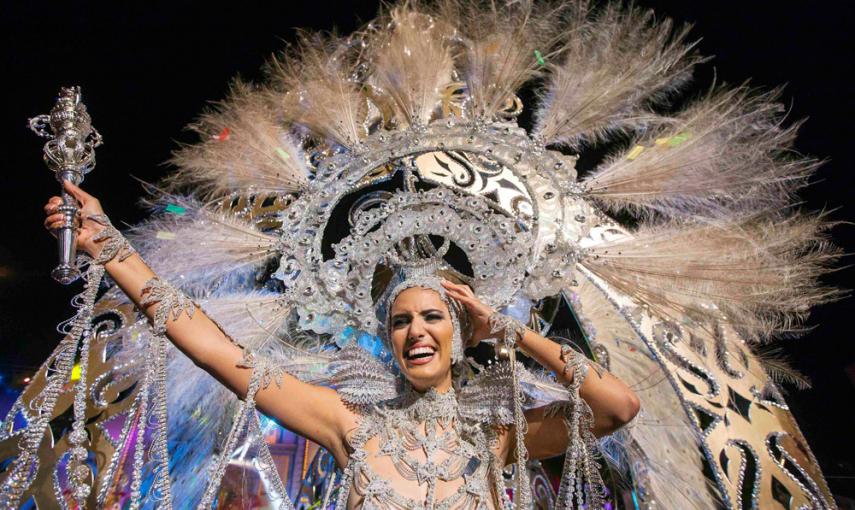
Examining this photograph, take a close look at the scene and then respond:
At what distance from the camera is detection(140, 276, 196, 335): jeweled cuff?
168cm

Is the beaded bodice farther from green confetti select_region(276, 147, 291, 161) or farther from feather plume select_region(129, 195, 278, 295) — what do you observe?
green confetti select_region(276, 147, 291, 161)

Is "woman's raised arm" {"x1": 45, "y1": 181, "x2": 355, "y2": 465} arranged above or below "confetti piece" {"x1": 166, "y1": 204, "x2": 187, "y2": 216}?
below

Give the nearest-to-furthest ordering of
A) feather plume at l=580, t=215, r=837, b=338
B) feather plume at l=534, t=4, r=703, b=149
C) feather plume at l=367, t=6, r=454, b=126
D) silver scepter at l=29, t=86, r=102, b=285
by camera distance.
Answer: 1. silver scepter at l=29, t=86, r=102, b=285
2. feather plume at l=580, t=215, r=837, b=338
3. feather plume at l=534, t=4, r=703, b=149
4. feather plume at l=367, t=6, r=454, b=126

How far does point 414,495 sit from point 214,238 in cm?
132

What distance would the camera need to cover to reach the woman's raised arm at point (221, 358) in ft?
5.51

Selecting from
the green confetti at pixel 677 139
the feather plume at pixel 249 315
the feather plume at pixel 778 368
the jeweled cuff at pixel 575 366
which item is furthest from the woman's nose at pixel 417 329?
the feather plume at pixel 778 368

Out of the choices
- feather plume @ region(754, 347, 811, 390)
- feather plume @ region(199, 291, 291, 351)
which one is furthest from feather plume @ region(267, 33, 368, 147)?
feather plume @ region(754, 347, 811, 390)

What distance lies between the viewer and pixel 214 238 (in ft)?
7.52

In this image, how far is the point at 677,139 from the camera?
87.8 inches

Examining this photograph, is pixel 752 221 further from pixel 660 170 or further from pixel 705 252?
pixel 660 170

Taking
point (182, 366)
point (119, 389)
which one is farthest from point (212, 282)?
point (119, 389)

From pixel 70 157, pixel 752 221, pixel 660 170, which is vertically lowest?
pixel 70 157

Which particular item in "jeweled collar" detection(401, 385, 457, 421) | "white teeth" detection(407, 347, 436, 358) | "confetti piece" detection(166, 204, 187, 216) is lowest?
"jeweled collar" detection(401, 385, 457, 421)

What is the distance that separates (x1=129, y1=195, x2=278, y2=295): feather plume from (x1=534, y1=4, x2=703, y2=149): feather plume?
1.34 metres
